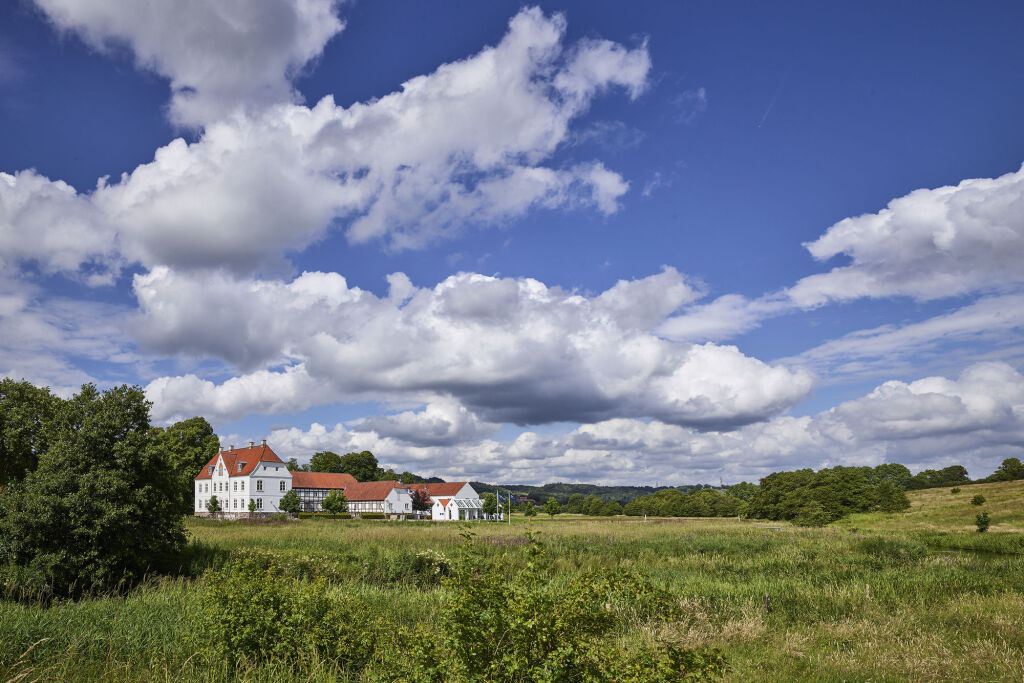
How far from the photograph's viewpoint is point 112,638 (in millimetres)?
7973

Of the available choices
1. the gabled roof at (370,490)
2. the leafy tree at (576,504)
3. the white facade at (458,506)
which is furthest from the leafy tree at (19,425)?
the leafy tree at (576,504)

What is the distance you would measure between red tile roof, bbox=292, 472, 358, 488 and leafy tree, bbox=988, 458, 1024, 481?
94348 mm

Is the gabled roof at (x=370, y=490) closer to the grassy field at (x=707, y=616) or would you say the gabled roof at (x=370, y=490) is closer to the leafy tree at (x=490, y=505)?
the leafy tree at (x=490, y=505)

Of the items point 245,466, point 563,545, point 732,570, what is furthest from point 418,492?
point 732,570

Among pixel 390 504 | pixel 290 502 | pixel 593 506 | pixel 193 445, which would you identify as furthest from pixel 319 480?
pixel 593 506

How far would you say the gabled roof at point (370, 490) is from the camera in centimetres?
8806

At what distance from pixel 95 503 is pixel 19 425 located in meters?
8.85

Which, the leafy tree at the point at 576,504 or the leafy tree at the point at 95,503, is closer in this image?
the leafy tree at the point at 95,503

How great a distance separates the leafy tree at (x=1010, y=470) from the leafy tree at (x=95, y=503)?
307ft

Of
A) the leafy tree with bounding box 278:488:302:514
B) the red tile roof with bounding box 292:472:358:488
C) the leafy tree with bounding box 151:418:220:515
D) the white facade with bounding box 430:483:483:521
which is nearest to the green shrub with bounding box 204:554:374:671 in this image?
the leafy tree with bounding box 278:488:302:514

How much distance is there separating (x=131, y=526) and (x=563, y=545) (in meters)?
15.0

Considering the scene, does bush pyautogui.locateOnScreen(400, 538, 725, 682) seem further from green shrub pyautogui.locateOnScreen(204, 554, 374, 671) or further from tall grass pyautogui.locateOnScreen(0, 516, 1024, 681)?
green shrub pyautogui.locateOnScreen(204, 554, 374, 671)

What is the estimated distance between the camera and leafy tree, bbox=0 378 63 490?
1894 centimetres

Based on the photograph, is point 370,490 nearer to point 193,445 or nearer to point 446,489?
point 446,489
